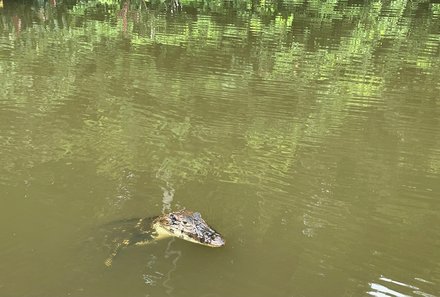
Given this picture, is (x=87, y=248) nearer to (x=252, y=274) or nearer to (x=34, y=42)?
(x=252, y=274)

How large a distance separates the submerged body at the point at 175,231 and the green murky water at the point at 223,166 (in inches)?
4.1

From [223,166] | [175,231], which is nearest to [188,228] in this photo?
[175,231]

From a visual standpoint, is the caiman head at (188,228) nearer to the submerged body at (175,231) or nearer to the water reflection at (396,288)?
the submerged body at (175,231)

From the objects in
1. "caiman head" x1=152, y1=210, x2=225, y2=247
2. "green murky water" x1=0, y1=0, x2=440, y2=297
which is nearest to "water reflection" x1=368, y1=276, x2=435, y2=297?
"green murky water" x1=0, y1=0, x2=440, y2=297

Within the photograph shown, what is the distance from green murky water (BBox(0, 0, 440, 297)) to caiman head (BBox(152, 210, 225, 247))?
10cm

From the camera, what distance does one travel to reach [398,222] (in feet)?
17.9

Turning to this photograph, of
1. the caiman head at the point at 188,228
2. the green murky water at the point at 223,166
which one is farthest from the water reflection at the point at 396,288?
the caiman head at the point at 188,228

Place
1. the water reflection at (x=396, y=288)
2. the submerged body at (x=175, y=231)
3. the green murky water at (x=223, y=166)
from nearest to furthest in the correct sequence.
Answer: the water reflection at (x=396, y=288), the green murky water at (x=223, y=166), the submerged body at (x=175, y=231)

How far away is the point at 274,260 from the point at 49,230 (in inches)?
102

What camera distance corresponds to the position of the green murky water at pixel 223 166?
448 cm

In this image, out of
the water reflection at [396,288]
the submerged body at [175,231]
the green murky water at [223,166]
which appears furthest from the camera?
the submerged body at [175,231]

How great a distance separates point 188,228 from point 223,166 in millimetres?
2016

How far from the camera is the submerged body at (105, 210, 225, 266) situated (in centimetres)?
479

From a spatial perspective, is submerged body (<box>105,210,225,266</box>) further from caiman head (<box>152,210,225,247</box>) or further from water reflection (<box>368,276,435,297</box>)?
water reflection (<box>368,276,435,297</box>)
